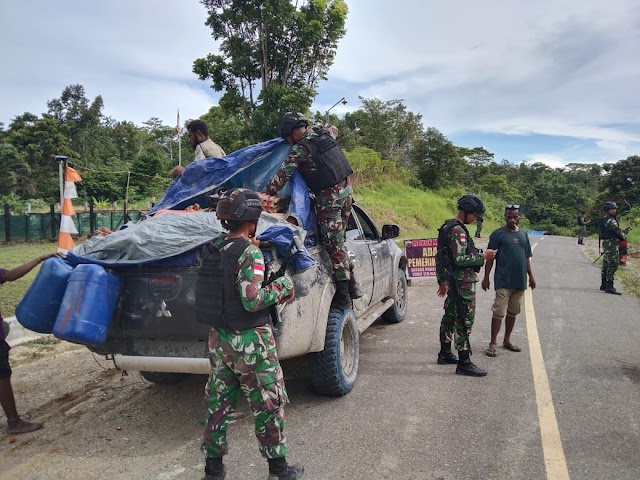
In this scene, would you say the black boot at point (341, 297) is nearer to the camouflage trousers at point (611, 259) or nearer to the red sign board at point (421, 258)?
the red sign board at point (421, 258)

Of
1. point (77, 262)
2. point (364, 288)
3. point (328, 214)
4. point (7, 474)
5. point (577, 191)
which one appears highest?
point (577, 191)

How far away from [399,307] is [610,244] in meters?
5.83

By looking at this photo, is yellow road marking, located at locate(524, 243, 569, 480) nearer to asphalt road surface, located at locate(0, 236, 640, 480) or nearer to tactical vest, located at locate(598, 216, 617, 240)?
asphalt road surface, located at locate(0, 236, 640, 480)

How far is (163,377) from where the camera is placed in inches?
181

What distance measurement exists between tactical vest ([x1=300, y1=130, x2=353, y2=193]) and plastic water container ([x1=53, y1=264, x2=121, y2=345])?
6.26ft

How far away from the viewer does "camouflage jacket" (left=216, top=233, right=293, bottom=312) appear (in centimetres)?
263

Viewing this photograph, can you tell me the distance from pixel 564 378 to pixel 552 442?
1.52 meters

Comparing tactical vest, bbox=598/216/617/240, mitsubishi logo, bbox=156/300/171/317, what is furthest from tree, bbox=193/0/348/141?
mitsubishi logo, bbox=156/300/171/317

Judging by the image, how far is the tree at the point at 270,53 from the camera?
16.8 meters

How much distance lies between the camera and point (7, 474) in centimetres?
308

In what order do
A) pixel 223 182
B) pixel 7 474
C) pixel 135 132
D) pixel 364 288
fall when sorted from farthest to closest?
pixel 135 132, pixel 364 288, pixel 223 182, pixel 7 474

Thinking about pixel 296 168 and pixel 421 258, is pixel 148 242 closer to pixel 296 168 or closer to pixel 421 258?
pixel 296 168

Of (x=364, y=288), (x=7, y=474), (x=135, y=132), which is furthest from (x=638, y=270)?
(x=135, y=132)

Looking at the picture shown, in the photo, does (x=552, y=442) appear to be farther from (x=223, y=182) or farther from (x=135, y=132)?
(x=135, y=132)
